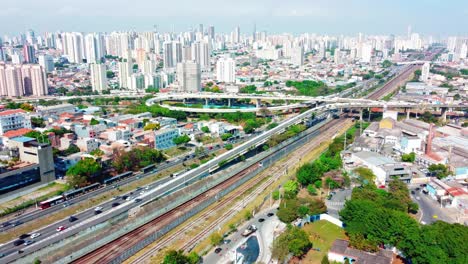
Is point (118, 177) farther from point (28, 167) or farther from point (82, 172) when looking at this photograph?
point (28, 167)

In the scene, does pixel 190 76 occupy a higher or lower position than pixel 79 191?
higher

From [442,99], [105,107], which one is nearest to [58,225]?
[105,107]

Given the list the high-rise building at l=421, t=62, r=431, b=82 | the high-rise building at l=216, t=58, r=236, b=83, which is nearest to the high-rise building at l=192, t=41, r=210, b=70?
the high-rise building at l=216, t=58, r=236, b=83

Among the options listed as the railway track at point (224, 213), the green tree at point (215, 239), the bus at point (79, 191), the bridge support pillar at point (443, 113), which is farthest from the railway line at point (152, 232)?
the bridge support pillar at point (443, 113)

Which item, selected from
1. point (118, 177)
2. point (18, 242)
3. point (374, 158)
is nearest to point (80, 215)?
point (18, 242)

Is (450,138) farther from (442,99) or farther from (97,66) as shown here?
(97,66)

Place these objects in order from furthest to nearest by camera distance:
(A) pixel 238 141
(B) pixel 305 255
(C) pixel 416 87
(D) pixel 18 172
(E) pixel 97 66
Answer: (E) pixel 97 66 → (C) pixel 416 87 → (A) pixel 238 141 → (D) pixel 18 172 → (B) pixel 305 255
